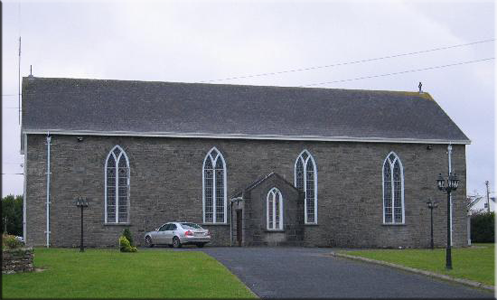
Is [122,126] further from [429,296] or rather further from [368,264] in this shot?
[429,296]

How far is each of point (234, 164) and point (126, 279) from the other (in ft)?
74.0

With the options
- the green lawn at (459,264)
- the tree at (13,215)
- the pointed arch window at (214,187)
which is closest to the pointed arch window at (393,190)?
the pointed arch window at (214,187)

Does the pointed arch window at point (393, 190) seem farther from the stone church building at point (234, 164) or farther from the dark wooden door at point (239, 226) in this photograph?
the dark wooden door at point (239, 226)

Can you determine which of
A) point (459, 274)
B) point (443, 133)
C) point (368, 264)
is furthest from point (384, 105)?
point (459, 274)

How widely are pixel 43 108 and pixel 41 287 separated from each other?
23908 millimetres

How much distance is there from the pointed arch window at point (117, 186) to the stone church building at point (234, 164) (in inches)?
2.0

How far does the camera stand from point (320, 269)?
83.3 feet

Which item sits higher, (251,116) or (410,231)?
(251,116)

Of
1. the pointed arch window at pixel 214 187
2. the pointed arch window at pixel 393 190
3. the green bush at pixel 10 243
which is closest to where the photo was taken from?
the green bush at pixel 10 243

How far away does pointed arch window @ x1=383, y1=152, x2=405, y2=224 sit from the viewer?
151ft

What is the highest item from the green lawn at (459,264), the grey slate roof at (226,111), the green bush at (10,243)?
the grey slate roof at (226,111)

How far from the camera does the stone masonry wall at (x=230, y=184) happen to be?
41000mm

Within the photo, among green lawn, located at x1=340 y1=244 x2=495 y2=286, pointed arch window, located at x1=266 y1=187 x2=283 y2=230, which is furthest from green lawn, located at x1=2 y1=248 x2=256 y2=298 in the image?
pointed arch window, located at x1=266 y1=187 x2=283 y2=230

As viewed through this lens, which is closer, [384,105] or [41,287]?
[41,287]
